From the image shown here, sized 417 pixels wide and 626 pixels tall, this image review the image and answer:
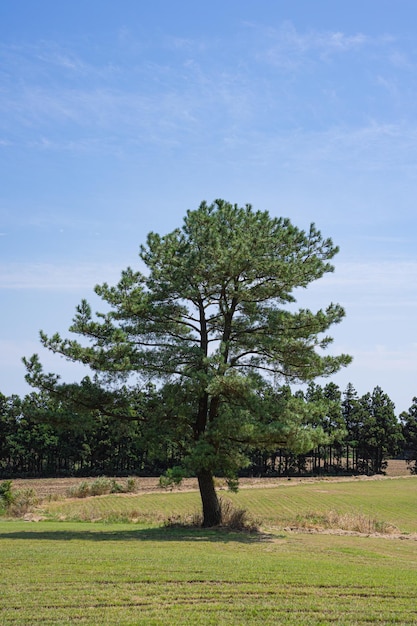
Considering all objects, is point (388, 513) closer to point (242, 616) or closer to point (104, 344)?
point (104, 344)

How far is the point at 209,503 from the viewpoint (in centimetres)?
2239

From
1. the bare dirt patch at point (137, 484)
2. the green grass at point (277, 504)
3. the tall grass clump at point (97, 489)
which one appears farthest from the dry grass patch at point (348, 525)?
the tall grass clump at point (97, 489)

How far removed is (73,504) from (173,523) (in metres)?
17.6

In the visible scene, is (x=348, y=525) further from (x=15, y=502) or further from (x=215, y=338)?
(x=15, y=502)

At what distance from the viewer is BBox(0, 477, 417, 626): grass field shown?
8867 mm

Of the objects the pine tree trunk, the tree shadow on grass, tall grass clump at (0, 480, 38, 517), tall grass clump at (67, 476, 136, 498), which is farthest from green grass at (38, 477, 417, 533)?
the tree shadow on grass

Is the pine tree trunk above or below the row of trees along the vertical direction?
below

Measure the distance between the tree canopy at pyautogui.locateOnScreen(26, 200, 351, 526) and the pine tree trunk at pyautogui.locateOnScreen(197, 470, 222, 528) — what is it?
0.04 meters

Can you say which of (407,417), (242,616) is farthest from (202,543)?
(407,417)

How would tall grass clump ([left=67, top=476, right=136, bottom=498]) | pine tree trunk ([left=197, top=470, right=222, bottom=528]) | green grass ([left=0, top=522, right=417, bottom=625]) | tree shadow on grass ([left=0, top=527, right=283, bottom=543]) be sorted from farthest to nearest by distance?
tall grass clump ([left=67, top=476, right=136, bottom=498]) → pine tree trunk ([left=197, top=470, right=222, bottom=528]) → tree shadow on grass ([left=0, top=527, right=283, bottom=543]) → green grass ([left=0, top=522, right=417, bottom=625])

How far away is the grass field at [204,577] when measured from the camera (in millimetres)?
8867

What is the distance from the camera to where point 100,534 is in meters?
19.3

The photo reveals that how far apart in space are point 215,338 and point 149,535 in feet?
25.1

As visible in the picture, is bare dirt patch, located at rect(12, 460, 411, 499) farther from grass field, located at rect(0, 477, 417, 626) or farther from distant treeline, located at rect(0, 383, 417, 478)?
grass field, located at rect(0, 477, 417, 626)
